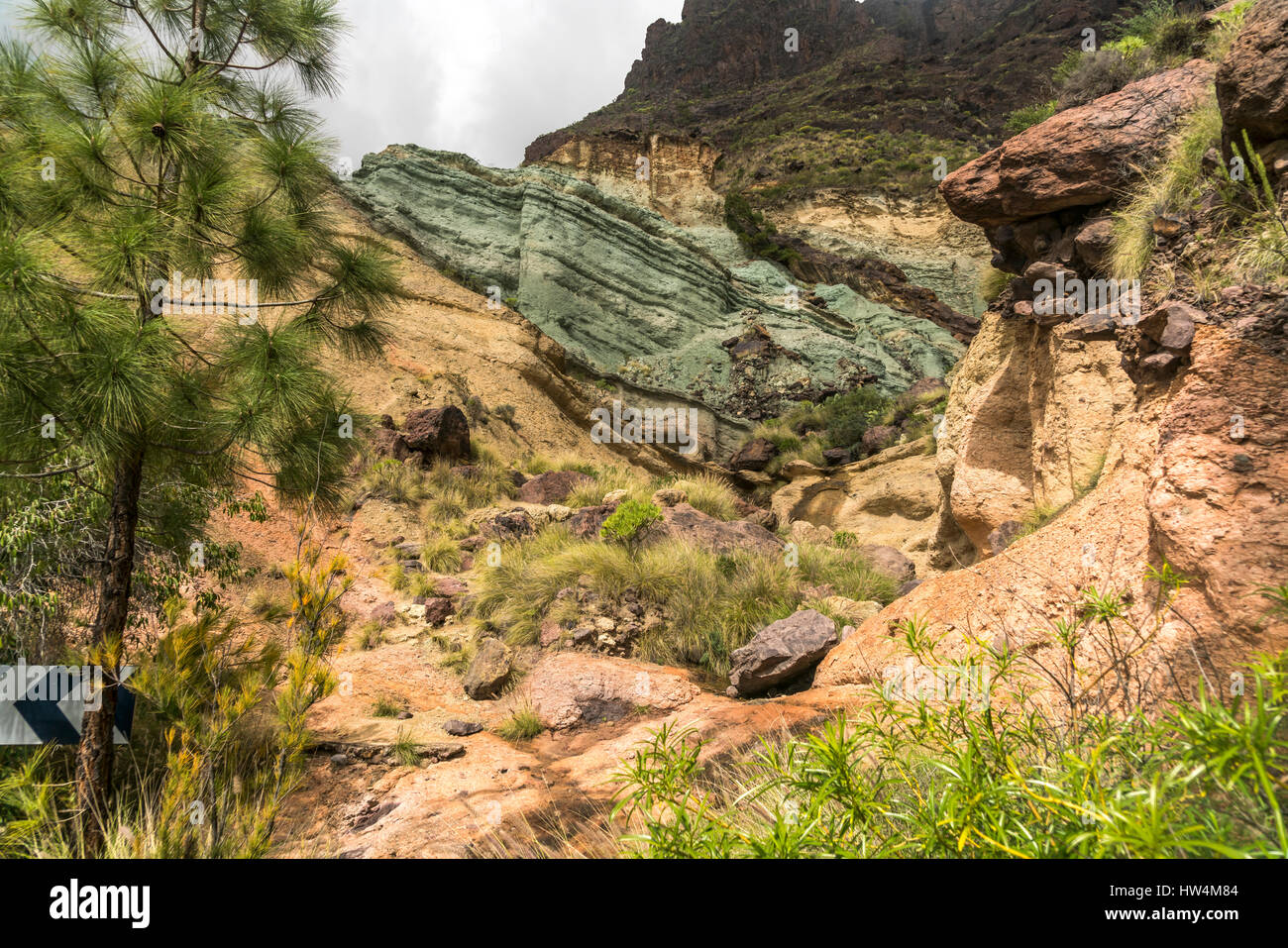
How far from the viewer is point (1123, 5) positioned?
4188 centimetres

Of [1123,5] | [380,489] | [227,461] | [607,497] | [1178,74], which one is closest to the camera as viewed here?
[227,461]

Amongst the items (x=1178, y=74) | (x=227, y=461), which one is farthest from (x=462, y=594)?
(x=1178, y=74)

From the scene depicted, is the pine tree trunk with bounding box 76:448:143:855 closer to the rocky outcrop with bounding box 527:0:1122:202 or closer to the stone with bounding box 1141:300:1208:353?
the stone with bounding box 1141:300:1208:353

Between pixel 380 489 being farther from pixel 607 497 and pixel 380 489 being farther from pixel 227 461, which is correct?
pixel 227 461

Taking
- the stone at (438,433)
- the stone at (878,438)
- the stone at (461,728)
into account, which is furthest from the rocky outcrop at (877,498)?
the stone at (461,728)

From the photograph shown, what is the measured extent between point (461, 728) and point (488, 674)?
0.97 metres

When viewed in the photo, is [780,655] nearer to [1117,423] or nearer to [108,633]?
[1117,423]

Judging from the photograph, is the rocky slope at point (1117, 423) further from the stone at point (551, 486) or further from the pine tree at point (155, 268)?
the stone at point (551, 486)

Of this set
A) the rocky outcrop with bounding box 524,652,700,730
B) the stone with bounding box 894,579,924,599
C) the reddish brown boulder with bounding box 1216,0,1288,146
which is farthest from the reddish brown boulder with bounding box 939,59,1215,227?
the rocky outcrop with bounding box 524,652,700,730

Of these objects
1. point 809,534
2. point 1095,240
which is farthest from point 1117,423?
point 809,534

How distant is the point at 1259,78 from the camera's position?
333cm

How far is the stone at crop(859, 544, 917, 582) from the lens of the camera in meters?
8.88

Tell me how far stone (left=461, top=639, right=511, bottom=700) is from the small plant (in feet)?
7.21
